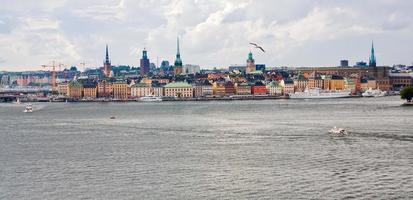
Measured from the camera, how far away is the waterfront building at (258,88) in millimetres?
82500

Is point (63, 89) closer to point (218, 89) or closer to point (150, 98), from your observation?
point (150, 98)

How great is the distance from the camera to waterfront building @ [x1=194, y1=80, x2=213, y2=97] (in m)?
80.8

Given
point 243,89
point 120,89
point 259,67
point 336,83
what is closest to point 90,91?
point 120,89

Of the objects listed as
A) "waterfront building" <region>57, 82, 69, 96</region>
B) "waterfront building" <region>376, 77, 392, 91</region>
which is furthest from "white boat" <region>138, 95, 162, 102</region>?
"waterfront building" <region>376, 77, 392, 91</region>

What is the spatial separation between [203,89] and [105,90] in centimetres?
1066

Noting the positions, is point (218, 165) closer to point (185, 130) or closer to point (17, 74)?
point (185, 130)

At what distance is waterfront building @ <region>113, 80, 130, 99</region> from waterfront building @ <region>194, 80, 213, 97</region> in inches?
299

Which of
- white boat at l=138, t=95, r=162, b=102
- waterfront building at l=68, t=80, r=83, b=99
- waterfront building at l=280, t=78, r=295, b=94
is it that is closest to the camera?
white boat at l=138, t=95, r=162, b=102

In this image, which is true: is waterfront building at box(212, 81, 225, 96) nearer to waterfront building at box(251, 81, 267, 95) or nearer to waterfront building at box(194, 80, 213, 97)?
waterfront building at box(194, 80, 213, 97)

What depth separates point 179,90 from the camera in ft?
264

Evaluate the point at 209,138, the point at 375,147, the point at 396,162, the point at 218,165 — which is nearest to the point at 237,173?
the point at 218,165

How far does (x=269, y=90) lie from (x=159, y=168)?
65048mm

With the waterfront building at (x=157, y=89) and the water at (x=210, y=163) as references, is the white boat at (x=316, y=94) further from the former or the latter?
the water at (x=210, y=163)

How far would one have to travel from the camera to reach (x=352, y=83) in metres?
86.1
